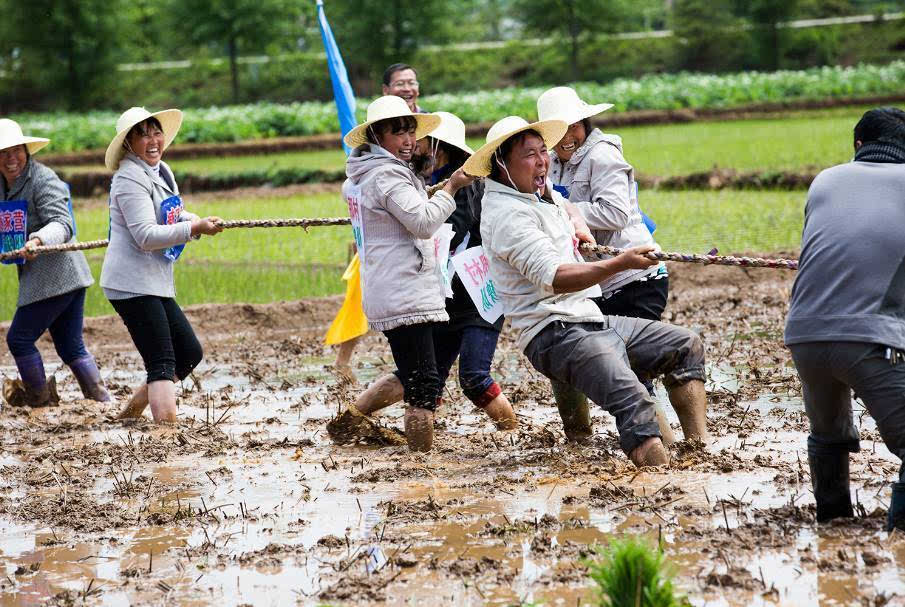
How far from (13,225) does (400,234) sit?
10.5 ft

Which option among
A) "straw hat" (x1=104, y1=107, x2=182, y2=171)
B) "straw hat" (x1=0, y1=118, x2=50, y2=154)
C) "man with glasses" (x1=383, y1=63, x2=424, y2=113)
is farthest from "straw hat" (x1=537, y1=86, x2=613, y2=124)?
"straw hat" (x1=0, y1=118, x2=50, y2=154)

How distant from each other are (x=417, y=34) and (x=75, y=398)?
41219mm

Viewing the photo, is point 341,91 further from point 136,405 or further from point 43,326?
point 136,405

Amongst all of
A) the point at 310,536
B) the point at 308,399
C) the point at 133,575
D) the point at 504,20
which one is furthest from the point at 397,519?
the point at 504,20

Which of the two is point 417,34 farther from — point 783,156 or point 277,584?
point 277,584

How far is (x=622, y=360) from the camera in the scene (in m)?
5.97

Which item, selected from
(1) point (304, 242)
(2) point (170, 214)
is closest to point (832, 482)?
(2) point (170, 214)

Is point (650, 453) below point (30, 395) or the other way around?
the other way around

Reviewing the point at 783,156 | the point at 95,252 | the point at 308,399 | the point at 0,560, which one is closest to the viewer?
the point at 0,560

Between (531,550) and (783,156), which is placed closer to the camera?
(531,550)

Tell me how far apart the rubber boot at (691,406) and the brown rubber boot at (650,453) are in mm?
570

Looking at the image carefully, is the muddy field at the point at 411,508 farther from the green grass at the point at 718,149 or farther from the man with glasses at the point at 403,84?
the green grass at the point at 718,149

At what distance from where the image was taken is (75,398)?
9.09 m

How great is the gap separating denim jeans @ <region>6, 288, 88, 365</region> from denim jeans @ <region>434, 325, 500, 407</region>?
291cm
